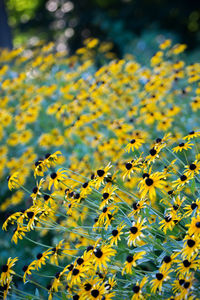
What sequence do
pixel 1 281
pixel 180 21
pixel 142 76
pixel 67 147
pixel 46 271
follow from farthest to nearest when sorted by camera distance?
pixel 180 21 → pixel 67 147 → pixel 142 76 → pixel 46 271 → pixel 1 281

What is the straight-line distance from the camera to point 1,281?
189 centimetres

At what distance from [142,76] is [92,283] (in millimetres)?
2600

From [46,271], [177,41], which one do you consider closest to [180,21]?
[177,41]

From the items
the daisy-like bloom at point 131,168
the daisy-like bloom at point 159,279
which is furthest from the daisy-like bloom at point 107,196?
Answer: the daisy-like bloom at point 159,279

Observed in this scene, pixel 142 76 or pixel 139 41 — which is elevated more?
pixel 139 41

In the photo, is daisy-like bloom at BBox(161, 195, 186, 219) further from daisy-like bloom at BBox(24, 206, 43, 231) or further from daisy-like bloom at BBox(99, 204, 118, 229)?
daisy-like bloom at BBox(24, 206, 43, 231)

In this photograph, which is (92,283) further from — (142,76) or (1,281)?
(142,76)

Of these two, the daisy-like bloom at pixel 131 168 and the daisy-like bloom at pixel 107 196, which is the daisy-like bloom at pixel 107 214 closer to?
the daisy-like bloom at pixel 107 196

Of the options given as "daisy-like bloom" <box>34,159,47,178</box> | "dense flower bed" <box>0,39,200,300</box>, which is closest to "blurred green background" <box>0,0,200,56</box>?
"dense flower bed" <box>0,39,200,300</box>

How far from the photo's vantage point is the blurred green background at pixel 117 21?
10.2 m

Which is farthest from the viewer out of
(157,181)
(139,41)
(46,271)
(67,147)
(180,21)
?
(180,21)

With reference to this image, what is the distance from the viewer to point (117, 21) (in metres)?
10.6

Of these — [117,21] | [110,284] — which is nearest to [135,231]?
[110,284]

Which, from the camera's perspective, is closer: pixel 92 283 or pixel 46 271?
pixel 92 283
